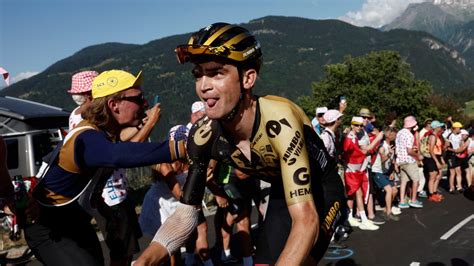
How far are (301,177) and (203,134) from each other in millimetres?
607

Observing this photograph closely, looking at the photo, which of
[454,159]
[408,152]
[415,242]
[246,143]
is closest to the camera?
[246,143]

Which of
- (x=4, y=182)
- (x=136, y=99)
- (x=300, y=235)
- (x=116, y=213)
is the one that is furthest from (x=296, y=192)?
(x=116, y=213)

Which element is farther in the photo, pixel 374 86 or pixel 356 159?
pixel 374 86

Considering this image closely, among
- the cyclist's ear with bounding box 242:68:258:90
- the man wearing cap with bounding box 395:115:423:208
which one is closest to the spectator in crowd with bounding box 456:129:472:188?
the man wearing cap with bounding box 395:115:423:208

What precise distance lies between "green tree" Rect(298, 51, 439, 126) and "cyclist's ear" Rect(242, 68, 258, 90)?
251 feet

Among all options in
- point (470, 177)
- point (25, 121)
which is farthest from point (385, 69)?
point (25, 121)

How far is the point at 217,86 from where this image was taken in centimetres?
223

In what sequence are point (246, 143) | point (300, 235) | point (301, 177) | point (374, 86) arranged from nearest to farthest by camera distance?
point (300, 235)
point (301, 177)
point (246, 143)
point (374, 86)

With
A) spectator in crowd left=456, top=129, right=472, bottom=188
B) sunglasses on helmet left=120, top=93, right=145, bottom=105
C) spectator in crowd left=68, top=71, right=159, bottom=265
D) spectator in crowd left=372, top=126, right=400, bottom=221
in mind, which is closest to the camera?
sunglasses on helmet left=120, top=93, right=145, bottom=105

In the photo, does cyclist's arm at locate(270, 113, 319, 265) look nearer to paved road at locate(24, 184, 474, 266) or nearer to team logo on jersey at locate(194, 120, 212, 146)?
team logo on jersey at locate(194, 120, 212, 146)

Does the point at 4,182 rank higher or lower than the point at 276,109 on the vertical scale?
lower

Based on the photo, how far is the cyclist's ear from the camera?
7.57 ft

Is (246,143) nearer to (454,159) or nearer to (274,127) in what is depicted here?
(274,127)

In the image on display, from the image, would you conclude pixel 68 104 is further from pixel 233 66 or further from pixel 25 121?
pixel 233 66
